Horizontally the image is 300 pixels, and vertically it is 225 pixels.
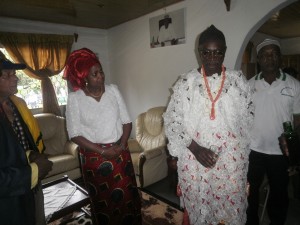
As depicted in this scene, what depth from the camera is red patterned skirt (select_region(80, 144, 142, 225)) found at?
1564 millimetres

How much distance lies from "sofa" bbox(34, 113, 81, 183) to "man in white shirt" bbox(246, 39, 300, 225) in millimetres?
2661

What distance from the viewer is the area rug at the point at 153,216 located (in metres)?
2.38

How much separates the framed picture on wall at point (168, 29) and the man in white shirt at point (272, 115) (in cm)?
185

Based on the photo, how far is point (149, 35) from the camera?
398 centimetres

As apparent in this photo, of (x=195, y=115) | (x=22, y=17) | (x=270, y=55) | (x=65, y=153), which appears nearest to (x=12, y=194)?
(x=195, y=115)

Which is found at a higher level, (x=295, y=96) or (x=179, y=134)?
(x=295, y=96)

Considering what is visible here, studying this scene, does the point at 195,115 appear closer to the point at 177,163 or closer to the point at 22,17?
the point at 177,163

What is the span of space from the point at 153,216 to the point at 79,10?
3247mm

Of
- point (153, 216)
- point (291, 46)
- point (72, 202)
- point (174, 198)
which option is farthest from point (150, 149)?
point (291, 46)

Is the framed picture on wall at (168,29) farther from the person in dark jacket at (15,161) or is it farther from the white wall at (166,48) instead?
the person in dark jacket at (15,161)

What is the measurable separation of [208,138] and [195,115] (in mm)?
151

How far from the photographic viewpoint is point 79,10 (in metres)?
3.63

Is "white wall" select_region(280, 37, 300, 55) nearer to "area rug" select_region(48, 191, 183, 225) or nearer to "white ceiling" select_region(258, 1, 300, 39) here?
"white ceiling" select_region(258, 1, 300, 39)

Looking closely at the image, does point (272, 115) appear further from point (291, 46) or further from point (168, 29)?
point (291, 46)
